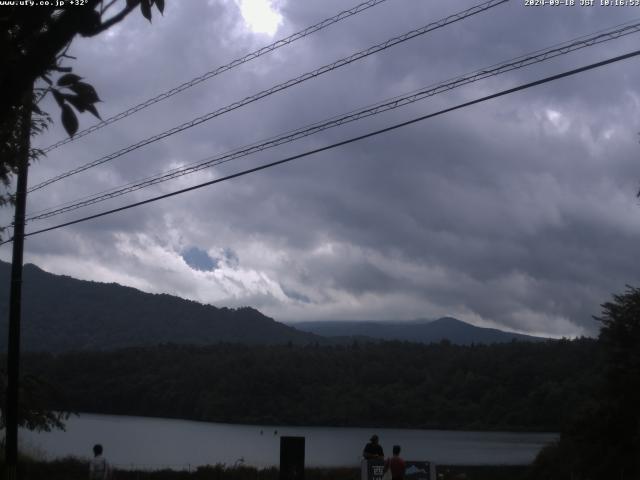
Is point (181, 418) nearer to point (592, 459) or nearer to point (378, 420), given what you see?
point (378, 420)

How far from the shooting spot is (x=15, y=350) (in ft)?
58.7

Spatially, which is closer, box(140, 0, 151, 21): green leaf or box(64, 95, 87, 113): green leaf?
box(64, 95, 87, 113): green leaf

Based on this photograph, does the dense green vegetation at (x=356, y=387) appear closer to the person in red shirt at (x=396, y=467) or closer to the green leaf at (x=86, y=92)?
the person in red shirt at (x=396, y=467)

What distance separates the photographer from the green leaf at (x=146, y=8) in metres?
4.50

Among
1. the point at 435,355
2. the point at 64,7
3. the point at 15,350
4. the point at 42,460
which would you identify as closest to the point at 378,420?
the point at 435,355

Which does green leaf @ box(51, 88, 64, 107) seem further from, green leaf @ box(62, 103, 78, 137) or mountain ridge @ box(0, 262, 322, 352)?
mountain ridge @ box(0, 262, 322, 352)

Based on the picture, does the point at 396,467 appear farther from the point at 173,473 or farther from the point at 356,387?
the point at 356,387

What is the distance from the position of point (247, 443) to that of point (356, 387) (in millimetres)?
32162

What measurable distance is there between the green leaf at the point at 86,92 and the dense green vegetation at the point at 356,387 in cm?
7838

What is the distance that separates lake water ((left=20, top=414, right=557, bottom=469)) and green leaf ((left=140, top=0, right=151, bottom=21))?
37.7 meters

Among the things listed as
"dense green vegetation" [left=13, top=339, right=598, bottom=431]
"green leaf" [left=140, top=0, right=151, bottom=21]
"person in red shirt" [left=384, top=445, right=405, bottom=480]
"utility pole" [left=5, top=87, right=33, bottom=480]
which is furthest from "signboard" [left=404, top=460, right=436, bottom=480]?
"dense green vegetation" [left=13, top=339, right=598, bottom=431]

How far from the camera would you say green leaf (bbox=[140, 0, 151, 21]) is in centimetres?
450

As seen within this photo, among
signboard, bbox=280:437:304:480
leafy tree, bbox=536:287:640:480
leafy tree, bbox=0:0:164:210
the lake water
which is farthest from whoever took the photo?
the lake water

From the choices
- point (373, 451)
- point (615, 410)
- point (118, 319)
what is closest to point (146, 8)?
point (373, 451)
